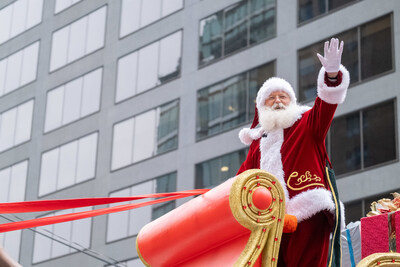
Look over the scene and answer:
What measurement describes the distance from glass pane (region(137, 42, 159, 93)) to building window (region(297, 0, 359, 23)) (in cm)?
707

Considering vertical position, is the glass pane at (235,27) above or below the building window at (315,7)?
above

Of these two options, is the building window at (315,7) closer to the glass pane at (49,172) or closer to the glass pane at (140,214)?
the glass pane at (140,214)

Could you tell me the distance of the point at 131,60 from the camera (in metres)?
33.6

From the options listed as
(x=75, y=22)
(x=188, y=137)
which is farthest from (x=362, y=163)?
(x=75, y=22)

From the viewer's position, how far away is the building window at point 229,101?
28.2 m

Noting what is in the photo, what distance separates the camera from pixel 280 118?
5871 mm

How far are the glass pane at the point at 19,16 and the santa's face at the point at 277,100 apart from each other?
34.6 meters

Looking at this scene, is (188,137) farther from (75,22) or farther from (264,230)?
(264,230)

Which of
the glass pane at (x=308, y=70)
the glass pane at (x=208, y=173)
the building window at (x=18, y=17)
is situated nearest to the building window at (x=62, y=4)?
the building window at (x=18, y=17)

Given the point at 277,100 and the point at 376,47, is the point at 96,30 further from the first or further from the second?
the point at 277,100

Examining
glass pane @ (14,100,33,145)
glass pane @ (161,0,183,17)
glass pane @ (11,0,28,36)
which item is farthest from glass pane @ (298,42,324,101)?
glass pane @ (11,0,28,36)

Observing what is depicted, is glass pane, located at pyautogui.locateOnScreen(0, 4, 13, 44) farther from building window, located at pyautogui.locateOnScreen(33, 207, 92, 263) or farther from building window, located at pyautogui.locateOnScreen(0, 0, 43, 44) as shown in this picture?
building window, located at pyautogui.locateOnScreen(33, 207, 92, 263)

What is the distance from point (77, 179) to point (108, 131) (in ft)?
8.14

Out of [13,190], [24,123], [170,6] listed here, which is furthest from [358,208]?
[24,123]
